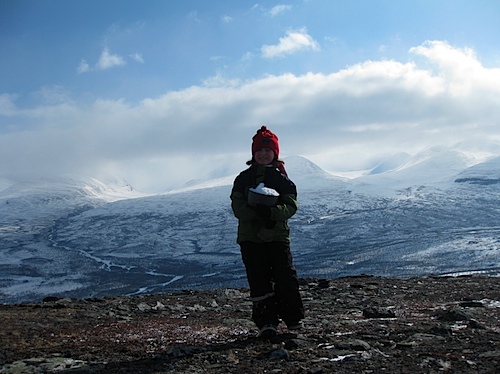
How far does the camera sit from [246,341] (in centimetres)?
790

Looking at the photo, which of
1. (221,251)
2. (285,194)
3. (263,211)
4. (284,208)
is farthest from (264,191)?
(221,251)

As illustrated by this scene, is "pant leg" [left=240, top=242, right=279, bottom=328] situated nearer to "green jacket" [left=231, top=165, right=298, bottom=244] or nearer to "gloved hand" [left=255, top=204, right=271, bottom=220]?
"green jacket" [left=231, top=165, right=298, bottom=244]

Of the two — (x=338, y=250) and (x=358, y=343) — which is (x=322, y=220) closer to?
(x=338, y=250)

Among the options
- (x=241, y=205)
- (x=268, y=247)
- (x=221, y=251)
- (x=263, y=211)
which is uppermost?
(x=241, y=205)

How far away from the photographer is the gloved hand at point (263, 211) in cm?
764

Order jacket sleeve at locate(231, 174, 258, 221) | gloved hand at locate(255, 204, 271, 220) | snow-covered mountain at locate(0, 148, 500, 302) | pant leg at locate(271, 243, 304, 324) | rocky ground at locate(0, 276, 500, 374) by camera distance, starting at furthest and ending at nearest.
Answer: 1. snow-covered mountain at locate(0, 148, 500, 302)
2. pant leg at locate(271, 243, 304, 324)
3. jacket sleeve at locate(231, 174, 258, 221)
4. gloved hand at locate(255, 204, 271, 220)
5. rocky ground at locate(0, 276, 500, 374)

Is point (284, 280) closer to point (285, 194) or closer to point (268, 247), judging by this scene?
point (268, 247)

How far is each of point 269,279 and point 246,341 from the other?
3.44ft

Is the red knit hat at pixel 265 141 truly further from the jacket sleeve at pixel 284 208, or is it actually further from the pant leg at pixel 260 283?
the pant leg at pixel 260 283

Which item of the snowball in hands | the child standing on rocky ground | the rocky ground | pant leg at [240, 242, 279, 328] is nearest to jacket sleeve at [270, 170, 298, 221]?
the child standing on rocky ground

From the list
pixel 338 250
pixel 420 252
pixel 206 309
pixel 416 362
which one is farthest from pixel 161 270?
pixel 416 362

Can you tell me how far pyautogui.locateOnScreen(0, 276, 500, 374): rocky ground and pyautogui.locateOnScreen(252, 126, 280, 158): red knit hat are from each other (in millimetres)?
3092

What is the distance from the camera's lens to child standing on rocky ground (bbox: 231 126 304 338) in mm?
7863

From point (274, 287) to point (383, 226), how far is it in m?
175
